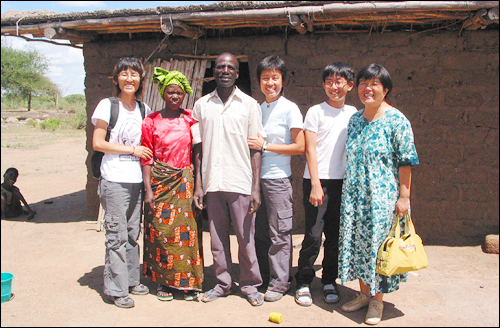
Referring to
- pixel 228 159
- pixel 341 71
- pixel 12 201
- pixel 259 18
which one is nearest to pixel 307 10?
pixel 259 18

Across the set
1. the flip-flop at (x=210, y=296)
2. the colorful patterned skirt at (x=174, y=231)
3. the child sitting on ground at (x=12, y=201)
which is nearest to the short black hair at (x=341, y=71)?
the colorful patterned skirt at (x=174, y=231)

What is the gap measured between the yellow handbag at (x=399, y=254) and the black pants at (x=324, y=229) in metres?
0.45

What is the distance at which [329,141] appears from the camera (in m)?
2.99

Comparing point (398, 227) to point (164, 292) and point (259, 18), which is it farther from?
point (259, 18)

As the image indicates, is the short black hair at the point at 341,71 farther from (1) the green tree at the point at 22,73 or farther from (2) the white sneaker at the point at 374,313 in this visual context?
(1) the green tree at the point at 22,73

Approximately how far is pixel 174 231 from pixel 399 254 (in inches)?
62.8

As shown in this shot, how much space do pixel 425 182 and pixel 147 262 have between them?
3.14 m

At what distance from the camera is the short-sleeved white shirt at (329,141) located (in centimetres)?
298

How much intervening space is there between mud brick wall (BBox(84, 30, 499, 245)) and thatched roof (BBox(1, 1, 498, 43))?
191 millimetres

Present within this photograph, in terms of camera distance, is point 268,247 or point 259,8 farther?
point 259,8

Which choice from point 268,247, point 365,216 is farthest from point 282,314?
point 365,216

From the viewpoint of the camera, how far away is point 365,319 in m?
2.87

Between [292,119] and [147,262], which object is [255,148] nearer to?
[292,119]

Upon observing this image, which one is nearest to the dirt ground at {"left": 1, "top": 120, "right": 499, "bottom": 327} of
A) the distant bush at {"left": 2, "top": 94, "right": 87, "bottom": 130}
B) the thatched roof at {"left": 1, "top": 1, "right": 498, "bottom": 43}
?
the thatched roof at {"left": 1, "top": 1, "right": 498, "bottom": 43}
